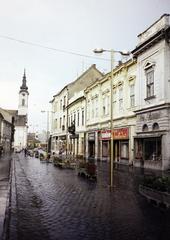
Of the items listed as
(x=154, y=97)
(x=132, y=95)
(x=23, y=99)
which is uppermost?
(x=23, y=99)

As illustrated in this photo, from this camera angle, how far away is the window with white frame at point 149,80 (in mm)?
23859

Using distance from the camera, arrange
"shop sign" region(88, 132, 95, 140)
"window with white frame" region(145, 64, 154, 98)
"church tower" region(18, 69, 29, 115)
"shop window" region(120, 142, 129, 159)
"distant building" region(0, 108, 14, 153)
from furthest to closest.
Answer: "church tower" region(18, 69, 29, 115) → "distant building" region(0, 108, 14, 153) → "shop sign" region(88, 132, 95, 140) → "shop window" region(120, 142, 129, 159) → "window with white frame" region(145, 64, 154, 98)

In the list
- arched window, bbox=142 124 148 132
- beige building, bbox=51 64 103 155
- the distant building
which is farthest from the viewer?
the distant building

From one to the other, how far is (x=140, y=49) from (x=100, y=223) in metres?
20.1

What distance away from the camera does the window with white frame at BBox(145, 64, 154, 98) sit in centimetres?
2386

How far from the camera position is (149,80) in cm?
2436

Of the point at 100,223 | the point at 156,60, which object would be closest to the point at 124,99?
the point at 156,60

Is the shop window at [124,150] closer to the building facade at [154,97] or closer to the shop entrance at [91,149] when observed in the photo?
the building facade at [154,97]

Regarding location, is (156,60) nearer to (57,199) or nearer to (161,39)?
(161,39)

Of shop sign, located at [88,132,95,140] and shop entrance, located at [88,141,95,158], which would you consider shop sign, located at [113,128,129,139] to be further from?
shop entrance, located at [88,141,95,158]

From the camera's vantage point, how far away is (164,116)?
2169 cm

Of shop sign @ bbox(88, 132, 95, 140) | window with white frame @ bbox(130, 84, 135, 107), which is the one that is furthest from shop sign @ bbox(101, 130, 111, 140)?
window with white frame @ bbox(130, 84, 135, 107)

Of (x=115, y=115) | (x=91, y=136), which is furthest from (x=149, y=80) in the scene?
(x=91, y=136)

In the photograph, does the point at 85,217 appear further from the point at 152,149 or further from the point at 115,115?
the point at 115,115
